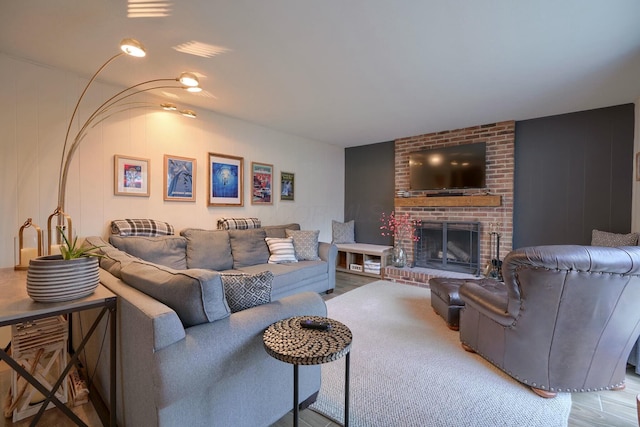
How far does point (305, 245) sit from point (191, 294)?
2.60m

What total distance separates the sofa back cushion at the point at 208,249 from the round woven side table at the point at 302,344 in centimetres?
193

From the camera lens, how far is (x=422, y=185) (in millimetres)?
4625

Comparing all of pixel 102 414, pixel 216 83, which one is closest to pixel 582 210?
pixel 216 83

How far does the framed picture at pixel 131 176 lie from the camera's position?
2.88m

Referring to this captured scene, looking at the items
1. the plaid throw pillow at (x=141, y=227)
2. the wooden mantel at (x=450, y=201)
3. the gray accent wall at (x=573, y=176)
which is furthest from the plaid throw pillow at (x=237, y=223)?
the gray accent wall at (x=573, y=176)

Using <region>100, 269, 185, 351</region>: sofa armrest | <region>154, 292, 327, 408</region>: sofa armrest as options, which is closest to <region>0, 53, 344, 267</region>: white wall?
<region>100, 269, 185, 351</region>: sofa armrest

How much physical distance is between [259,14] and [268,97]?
1.36m

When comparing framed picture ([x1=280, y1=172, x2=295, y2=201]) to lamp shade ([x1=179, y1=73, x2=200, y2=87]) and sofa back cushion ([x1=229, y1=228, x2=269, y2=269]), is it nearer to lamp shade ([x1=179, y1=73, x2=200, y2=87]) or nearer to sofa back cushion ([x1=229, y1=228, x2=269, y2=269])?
sofa back cushion ([x1=229, y1=228, x2=269, y2=269])

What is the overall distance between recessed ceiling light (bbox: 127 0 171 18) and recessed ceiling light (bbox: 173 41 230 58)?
32 cm

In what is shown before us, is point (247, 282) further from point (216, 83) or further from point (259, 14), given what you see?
point (216, 83)

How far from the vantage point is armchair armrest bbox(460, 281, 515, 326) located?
1.87m

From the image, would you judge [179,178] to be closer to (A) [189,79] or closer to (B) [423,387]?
(A) [189,79]

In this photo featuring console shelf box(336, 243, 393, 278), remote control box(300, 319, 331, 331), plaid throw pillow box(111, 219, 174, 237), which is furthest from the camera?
console shelf box(336, 243, 393, 278)

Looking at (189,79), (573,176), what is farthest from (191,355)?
(573,176)
